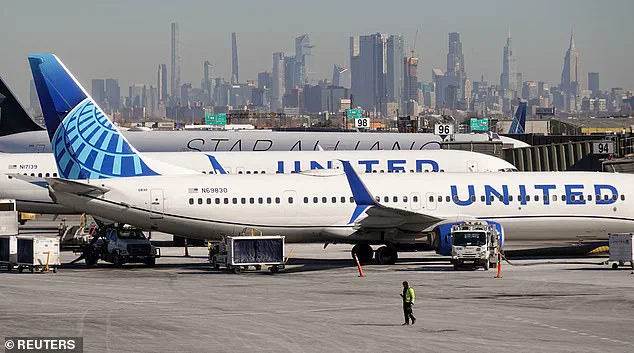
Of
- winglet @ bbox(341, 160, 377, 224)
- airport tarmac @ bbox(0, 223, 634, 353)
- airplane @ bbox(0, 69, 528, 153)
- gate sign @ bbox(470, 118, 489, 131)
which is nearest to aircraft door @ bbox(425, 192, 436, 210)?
airport tarmac @ bbox(0, 223, 634, 353)

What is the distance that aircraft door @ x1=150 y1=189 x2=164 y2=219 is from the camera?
172 ft

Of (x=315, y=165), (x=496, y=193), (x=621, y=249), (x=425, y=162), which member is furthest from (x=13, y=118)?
(x=621, y=249)

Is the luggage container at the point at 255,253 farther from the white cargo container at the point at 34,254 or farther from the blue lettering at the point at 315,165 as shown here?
the blue lettering at the point at 315,165

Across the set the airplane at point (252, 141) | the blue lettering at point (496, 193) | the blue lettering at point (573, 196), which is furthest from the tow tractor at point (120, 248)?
the airplane at point (252, 141)

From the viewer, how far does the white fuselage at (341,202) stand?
172ft

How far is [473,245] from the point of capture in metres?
50.4

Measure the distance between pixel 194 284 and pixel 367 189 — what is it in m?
11.0

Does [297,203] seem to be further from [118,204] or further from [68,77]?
[68,77]

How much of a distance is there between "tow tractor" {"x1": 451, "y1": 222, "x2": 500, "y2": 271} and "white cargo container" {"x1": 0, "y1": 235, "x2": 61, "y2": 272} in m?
17.6

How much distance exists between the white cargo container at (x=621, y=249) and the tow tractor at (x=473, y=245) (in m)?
4.97

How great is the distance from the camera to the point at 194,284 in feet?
150

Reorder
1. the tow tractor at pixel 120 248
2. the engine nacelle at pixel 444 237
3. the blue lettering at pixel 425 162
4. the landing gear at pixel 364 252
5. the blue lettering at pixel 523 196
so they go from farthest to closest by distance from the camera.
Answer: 1. the blue lettering at pixel 425 162
2. the landing gear at pixel 364 252
3. the tow tractor at pixel 120 248
4. the blue lettering at pixel 523 196
5. the engine nacelle at pixel 444 237

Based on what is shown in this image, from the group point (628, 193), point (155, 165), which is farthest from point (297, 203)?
point (628, 193)

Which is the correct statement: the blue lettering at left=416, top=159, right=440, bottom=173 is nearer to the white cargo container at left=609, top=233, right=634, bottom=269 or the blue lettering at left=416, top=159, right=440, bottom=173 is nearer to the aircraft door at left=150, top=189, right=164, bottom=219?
the white cargo container at left=609, top=233, right=634, bottom=269
